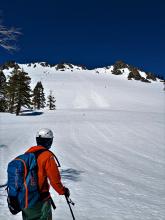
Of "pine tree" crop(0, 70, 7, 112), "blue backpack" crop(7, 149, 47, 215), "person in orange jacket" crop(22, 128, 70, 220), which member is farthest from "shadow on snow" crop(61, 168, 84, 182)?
"pine tree" crop(0, 70, 7, 112)

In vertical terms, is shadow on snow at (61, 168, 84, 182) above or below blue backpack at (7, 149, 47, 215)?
below

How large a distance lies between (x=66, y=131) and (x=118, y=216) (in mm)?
21244

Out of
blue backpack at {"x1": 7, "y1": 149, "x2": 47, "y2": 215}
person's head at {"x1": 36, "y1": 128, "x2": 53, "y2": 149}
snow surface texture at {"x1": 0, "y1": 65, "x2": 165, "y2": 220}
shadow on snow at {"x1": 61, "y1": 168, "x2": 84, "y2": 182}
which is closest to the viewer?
blue backpack at {"x1": 7, "y1": 149, "x2": 47, "y2": 215}

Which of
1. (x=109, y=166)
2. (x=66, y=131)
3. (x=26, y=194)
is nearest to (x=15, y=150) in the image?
(x=109, y=166)

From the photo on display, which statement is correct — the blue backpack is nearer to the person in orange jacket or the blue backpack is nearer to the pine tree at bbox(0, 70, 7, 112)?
the person in orange jacket

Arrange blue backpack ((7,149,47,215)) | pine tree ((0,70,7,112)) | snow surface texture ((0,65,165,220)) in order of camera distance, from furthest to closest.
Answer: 1. pine tree ((0,70,7,112))
2. snow surface texture ((0,65,165,220))
3. blue backpack ((7,149,47,215))

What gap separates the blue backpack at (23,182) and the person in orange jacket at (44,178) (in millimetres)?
74

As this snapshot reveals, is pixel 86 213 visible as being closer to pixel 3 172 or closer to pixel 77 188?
pixel 77 188

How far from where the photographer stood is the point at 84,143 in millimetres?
23453

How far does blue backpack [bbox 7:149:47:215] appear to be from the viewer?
4445 mm

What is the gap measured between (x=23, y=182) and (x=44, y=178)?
0.29m

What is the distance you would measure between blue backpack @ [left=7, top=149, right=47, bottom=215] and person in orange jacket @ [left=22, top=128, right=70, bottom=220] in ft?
0.24

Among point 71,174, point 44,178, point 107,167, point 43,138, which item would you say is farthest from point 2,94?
point 44,178

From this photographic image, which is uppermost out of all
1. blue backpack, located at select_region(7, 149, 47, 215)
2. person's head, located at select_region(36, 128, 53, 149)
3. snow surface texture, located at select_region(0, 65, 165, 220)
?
person's head, located at select_region(36, 128, 53, 149)
